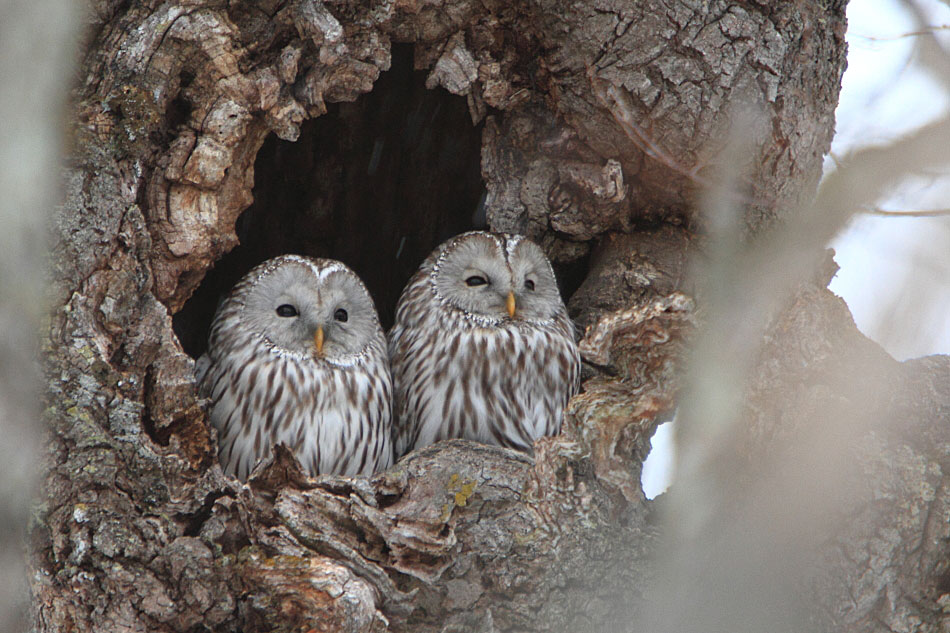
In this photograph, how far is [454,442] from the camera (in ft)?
9.44

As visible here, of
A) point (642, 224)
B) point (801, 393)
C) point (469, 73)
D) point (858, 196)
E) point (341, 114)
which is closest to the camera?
point (858, 196)

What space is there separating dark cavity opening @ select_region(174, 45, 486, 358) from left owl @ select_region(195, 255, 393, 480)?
0.65 metres

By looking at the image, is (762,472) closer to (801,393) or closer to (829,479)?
(829,479)

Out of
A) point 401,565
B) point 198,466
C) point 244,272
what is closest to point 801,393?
point 401,565

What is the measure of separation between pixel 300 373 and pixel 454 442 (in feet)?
3.08

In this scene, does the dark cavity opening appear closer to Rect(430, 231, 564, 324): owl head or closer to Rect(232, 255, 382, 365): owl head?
Rect(430, 231, 564, 324): owl head

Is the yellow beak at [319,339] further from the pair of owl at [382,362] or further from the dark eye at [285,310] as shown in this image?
the dark eye at [285,310]

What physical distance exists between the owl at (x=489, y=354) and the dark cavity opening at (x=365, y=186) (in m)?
0.55

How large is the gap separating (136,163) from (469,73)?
1.21 m

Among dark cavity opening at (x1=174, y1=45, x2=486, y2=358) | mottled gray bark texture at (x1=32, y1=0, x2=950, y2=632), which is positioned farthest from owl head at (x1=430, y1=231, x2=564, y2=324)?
dark cavity opening at (x1=174, y1=45, x2=486, y2=358)

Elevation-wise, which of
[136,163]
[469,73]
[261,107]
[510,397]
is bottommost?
[510,397]

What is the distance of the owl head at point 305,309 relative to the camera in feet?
11.9

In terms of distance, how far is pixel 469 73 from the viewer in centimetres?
341

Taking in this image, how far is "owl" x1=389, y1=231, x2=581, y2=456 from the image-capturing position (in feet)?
12.3
